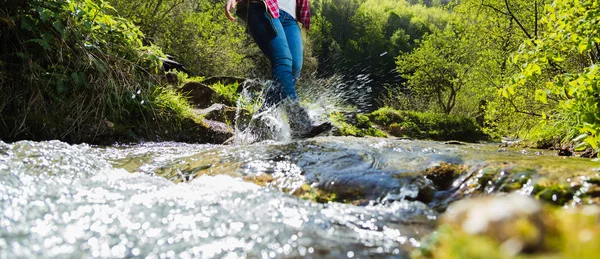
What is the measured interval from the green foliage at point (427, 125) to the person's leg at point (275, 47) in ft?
19.5

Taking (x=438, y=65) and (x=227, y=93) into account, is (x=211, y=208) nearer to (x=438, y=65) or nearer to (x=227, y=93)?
(x=227, y=93)

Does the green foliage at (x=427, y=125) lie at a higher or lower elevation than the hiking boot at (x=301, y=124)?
lower

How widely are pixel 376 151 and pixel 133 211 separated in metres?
1.72

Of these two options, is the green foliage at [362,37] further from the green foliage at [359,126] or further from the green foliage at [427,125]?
the green foliage at [359,126]

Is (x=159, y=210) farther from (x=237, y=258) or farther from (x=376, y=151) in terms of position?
(x=376, y=151)

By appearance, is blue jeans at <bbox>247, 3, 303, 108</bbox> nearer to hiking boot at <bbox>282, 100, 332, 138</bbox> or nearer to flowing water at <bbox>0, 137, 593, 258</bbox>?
hiking boot at <bbox>282, 100, 332, 138</bbox>

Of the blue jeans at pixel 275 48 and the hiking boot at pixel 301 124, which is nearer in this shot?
the blue jeans at pixel 275 48

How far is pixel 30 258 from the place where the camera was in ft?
3.16

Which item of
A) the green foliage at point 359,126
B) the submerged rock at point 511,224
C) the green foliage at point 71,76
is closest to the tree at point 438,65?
the green foliage at point 359,126

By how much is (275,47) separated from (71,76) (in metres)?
1.91

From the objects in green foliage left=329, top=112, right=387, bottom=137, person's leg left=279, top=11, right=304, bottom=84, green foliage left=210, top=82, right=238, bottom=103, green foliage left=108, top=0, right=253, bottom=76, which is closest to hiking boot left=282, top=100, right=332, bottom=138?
person's leg left=279, top=11, right=304, bottom=84

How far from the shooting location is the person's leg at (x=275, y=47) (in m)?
3.89

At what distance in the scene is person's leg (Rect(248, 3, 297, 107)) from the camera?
389 cm

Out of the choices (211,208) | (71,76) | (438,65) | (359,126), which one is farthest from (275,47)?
(438,65)
